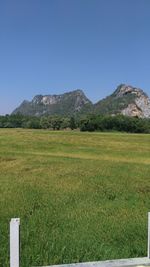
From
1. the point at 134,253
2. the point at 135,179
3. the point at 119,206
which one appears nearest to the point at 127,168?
the point at 135,179

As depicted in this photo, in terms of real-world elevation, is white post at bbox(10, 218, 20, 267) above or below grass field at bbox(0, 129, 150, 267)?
above

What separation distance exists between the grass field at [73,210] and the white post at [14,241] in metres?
1.14

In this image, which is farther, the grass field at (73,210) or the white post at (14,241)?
the grass field at (73,210)

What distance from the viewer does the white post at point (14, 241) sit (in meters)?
5.05

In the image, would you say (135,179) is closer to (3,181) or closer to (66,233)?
(3,181)

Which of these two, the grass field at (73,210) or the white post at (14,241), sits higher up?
the white post at (14,241)

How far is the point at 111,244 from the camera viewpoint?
7738mm

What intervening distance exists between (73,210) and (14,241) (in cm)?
557

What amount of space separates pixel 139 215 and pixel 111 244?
250 cm

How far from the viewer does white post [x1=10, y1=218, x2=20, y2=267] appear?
505 centimetres

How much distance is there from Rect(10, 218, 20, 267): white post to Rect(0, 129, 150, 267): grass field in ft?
3.75

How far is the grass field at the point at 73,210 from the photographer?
7.15m

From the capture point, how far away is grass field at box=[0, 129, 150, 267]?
7148mm

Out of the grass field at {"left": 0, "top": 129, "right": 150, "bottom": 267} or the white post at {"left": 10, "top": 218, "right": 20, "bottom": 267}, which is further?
the grass field at {"left": 0, "top": 129, "right": 150, "bottom": 267}
